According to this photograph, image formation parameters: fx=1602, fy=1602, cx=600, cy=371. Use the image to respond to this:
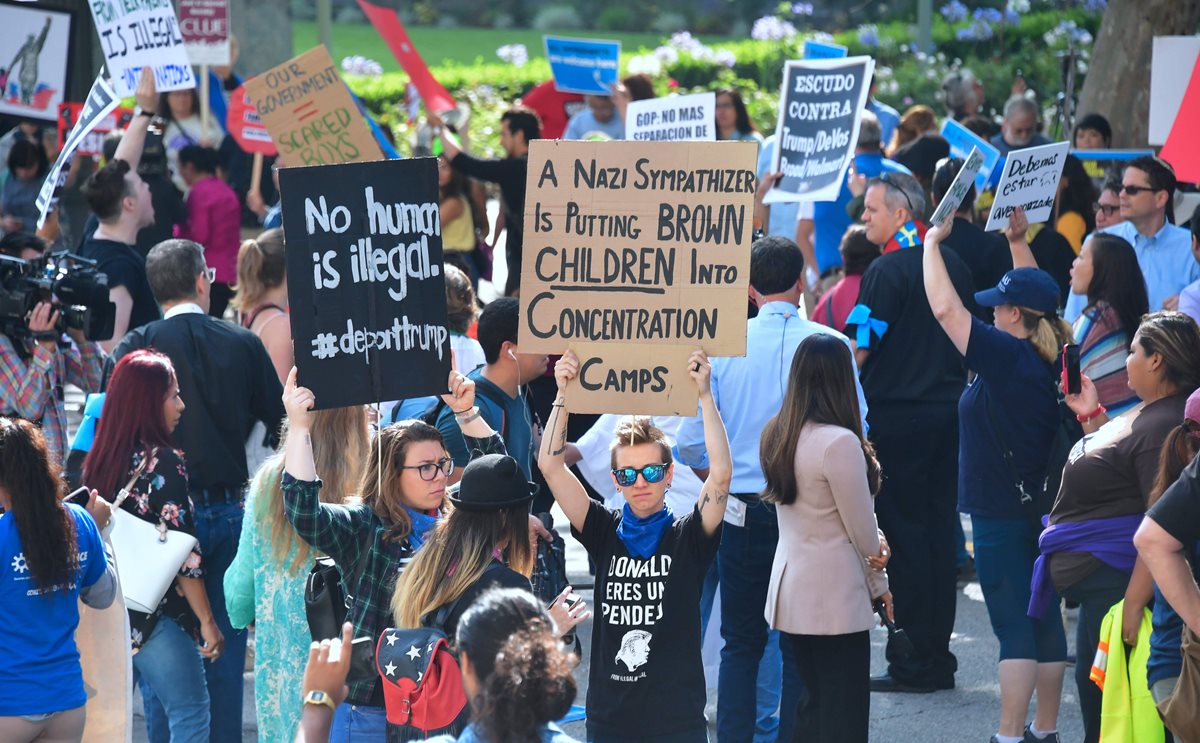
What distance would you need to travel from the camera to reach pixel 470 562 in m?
4.36

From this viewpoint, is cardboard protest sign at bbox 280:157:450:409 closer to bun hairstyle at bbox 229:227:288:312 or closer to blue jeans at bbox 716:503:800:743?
blue jeans at bbox 716:503:800:743

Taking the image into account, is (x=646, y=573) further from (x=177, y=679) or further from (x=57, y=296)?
(x=57, y=296)

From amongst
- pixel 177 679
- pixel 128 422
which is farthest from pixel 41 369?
pixel 177 679

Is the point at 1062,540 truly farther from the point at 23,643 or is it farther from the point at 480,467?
the point at 23,643

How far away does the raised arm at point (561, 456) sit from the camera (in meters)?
5.10

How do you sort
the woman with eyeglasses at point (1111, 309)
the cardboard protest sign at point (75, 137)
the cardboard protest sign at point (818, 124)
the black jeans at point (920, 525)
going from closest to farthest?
the woman with eyeglasses at point (1111, 309), the black jeans at point (920, 525), the cardboard protest sign at point (75, 137), the cardboard protest sign at point (818, 124)

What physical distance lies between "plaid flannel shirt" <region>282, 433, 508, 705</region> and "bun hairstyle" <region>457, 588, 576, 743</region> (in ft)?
4.15

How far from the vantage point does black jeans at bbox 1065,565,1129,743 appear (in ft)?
18.6

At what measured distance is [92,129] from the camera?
10.3 meters

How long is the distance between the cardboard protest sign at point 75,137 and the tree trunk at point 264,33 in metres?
13.5

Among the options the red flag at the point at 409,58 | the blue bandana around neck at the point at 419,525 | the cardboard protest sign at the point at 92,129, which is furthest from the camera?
the red flag at the point at 409,58

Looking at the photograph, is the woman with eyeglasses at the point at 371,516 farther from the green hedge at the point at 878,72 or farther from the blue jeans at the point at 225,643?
the green hedge at the point at 878,72

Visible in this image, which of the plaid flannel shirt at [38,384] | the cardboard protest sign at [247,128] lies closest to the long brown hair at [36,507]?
the plaid flannel shirt at [38,384]

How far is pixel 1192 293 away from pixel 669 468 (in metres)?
3.62
